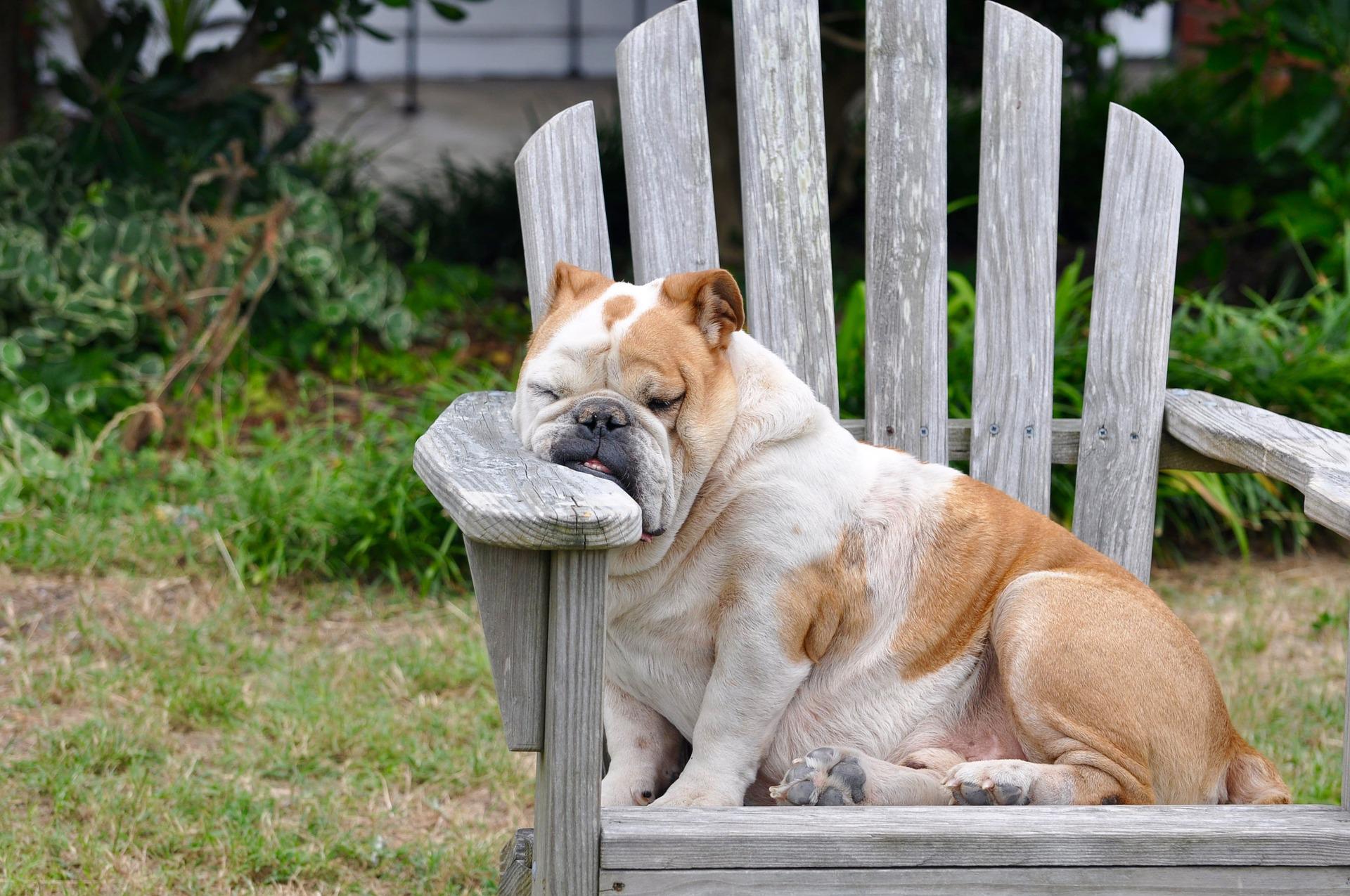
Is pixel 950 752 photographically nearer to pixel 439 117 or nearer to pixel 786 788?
pixel 786 788

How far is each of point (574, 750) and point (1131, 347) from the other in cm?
163

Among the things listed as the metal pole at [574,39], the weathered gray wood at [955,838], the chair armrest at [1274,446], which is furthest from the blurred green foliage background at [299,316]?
the metal pole at [574,39]

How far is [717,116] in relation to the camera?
6348mm

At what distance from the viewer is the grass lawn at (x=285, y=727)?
2.64 metres

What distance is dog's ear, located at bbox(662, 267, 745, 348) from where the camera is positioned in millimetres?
2008

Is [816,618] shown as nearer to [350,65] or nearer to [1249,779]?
[1249,779]

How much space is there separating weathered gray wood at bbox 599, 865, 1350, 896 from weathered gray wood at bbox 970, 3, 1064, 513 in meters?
1.18

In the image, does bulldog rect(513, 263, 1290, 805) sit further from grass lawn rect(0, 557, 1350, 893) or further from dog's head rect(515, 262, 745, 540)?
grass lawn rect(0, 557, 1350, 893)

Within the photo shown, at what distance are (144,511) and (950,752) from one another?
3210mm

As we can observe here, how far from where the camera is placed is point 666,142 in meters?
2.71

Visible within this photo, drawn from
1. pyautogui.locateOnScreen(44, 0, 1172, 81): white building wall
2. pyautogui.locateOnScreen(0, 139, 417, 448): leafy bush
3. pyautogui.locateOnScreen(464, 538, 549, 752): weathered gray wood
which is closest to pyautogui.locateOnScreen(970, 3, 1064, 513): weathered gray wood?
pyautogui.locateOnScreen(464, 538, 549, 752): weathered gray wood

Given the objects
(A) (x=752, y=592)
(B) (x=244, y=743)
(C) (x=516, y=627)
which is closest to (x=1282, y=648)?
(A) (x=752, y=592)

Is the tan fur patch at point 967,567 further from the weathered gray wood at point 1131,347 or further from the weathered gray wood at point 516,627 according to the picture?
the weathered gray wood at point 516,627

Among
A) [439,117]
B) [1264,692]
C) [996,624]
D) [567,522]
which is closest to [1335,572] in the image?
[1264,692]
